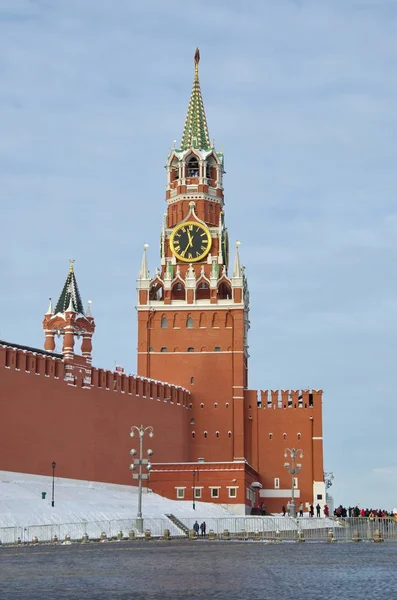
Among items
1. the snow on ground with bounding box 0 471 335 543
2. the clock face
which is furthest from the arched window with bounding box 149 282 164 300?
the snow on ground with bounding box 0 471 335 543

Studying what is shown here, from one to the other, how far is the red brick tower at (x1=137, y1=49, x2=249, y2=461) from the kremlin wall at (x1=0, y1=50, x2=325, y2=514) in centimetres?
8

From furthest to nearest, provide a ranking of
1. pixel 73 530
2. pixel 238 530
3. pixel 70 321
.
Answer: pixel 70 321 → pixel 238 530 → pixel 73 530

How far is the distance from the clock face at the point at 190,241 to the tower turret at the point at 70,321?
15.1 meters

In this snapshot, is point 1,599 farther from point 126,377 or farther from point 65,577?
point 126,377

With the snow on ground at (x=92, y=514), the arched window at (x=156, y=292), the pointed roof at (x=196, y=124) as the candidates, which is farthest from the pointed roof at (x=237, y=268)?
the snow on ground at (x=92, y=514)

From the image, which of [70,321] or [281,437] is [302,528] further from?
[281,437]

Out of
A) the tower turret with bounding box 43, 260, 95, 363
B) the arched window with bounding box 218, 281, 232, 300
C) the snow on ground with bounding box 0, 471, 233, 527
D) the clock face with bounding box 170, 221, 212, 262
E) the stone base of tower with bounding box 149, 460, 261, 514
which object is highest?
the clock face with bounding box 170, 221, 212, 262

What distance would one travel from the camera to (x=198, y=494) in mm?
77812

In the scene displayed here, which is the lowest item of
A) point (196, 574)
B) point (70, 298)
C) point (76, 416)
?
point (196, 574)

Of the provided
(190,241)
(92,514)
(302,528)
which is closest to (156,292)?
(190,241)

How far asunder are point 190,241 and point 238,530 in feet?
129

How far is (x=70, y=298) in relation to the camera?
242ft

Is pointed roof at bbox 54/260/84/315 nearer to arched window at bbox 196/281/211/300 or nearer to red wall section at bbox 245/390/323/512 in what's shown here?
arched window at bbox 196/281/211/300

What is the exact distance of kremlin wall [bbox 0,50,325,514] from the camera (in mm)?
71062
